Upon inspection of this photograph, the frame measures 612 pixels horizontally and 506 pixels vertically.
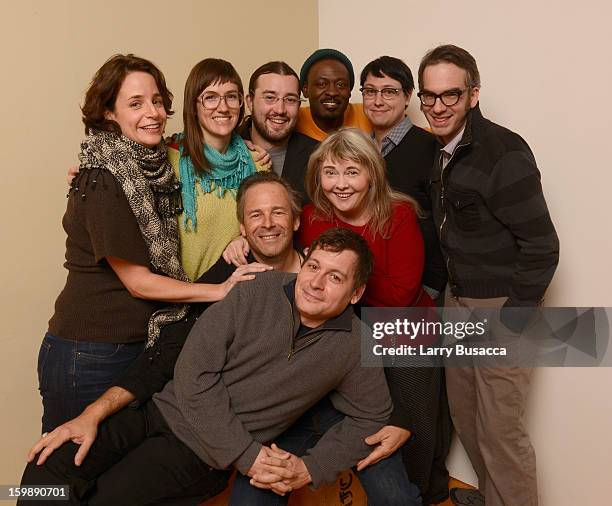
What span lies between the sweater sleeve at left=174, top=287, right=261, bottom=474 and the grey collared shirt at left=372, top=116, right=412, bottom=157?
1011 mm

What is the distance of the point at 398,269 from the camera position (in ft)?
6.75

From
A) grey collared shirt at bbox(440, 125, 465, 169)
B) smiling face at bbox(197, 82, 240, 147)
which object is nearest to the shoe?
grey collared shirt at bbox(440, 125, 465, 169)

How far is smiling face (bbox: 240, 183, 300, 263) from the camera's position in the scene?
1.99m

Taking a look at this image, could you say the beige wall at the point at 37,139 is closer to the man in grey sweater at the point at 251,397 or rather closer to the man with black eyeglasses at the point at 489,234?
the man in grey sweater at the point at 251,397

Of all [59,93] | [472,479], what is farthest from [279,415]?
[59,93]

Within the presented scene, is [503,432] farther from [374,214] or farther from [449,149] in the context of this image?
[449,149]

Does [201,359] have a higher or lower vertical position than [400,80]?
lower

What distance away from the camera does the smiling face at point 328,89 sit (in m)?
2.58

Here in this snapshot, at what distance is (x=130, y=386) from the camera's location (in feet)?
6.08

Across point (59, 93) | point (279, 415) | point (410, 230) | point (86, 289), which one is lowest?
point (279, 415)

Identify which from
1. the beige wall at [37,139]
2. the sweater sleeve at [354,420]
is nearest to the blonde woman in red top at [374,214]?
the sweater sleeve at [354,420]

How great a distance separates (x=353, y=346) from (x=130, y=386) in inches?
27.2

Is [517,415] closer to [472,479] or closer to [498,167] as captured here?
[472,479]

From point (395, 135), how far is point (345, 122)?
370 millimetres
